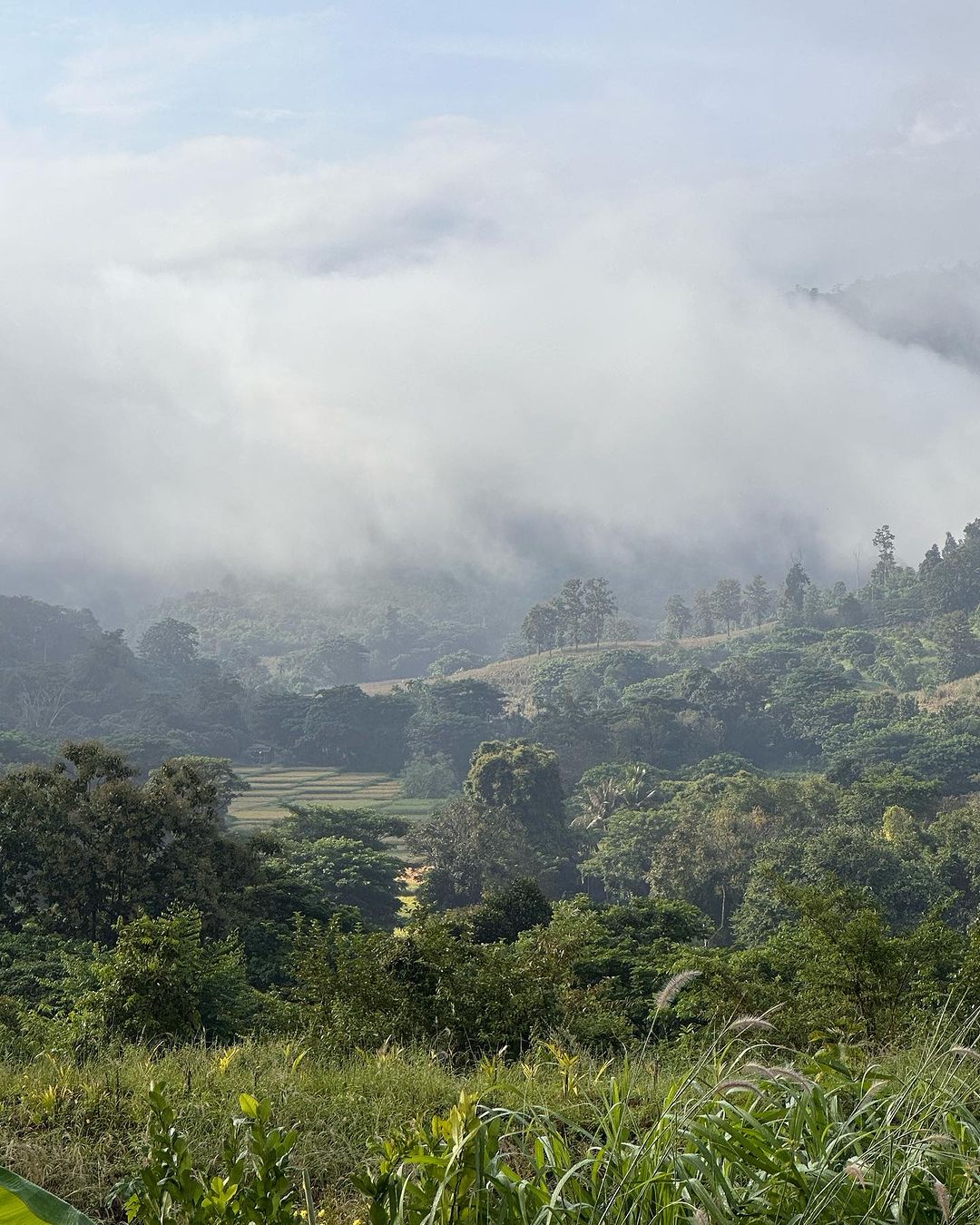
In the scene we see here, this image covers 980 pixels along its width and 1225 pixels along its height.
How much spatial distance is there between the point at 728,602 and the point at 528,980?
150480 mm

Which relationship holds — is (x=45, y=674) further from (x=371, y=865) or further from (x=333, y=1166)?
(x=333, y=1166)

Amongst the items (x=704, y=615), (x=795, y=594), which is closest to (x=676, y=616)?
(x=704, y=615)

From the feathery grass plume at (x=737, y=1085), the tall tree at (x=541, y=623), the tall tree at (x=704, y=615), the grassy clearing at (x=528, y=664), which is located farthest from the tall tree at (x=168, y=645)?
the feathery grass plume at (x=737, y=1085)

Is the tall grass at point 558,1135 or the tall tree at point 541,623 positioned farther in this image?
the tall tree at point 541,623

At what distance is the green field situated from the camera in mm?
75025

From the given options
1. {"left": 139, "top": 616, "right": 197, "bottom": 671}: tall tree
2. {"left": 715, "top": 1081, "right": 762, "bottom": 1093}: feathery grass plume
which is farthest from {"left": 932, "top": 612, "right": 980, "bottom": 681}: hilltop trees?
{"left": 715, "top": 1081, "right": 762, "bottom": 1093}: feathery grass plume

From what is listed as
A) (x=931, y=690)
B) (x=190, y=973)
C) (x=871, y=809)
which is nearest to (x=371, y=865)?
(x=871, y=809)

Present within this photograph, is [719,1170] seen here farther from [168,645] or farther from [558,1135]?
[168,645]

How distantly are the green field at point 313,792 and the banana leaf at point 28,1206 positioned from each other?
65388mm

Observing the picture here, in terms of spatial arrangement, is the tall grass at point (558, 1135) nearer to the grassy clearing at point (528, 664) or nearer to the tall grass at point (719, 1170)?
the tall grass at point (719, 1170)

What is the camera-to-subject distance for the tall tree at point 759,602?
538 ft

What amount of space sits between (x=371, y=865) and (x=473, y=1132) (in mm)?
40937

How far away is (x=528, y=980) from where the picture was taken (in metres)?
12.1

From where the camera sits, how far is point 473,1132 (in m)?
3.18
